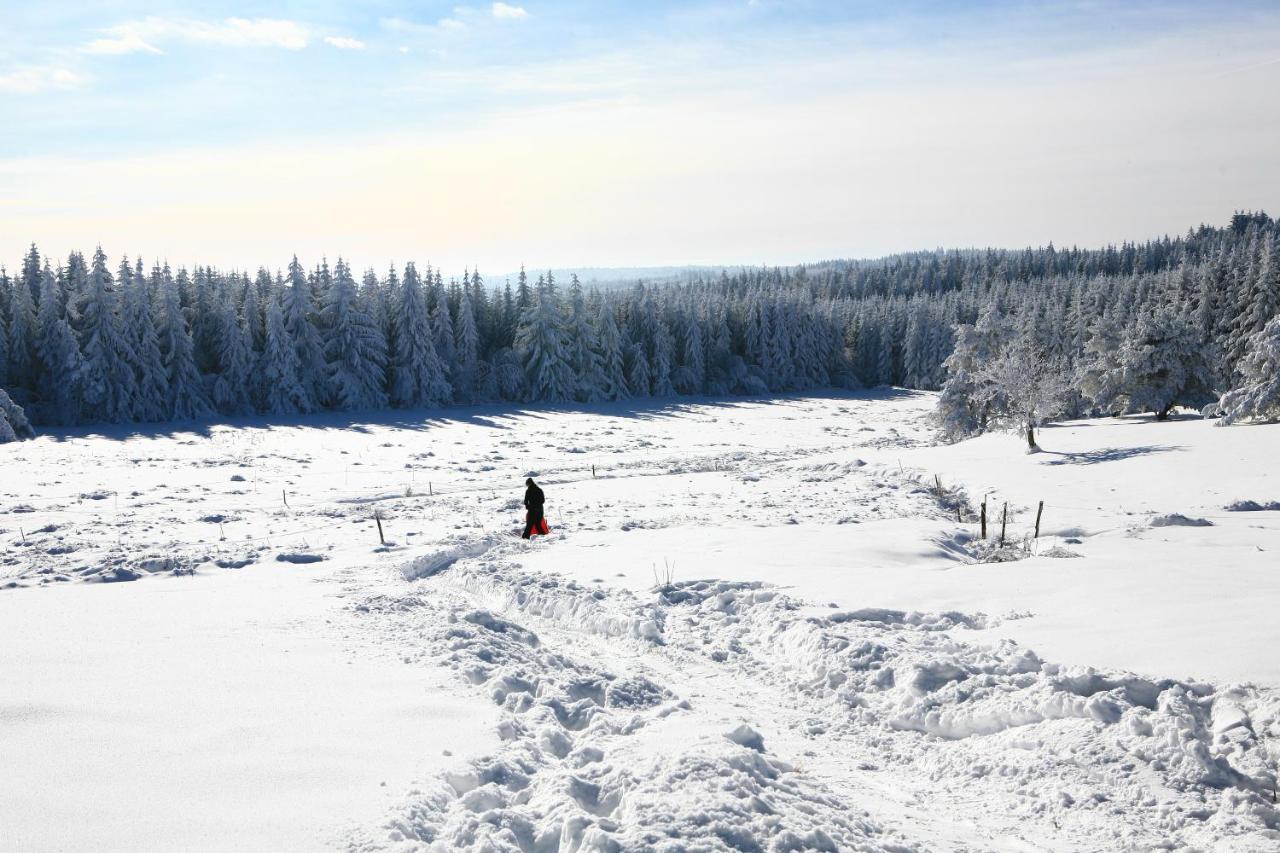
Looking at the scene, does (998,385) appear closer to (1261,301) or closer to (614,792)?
(1261,301)

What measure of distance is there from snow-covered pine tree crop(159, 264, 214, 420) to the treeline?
13 cm

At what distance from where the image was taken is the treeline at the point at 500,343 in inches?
1620

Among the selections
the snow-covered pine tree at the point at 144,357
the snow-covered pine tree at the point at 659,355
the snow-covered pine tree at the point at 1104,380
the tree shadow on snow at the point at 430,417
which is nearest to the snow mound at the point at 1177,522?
the snow-covered pine tree at the point at 1104,380

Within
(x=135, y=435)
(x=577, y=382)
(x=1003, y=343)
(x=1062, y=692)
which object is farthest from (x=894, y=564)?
(x=577, y=382)

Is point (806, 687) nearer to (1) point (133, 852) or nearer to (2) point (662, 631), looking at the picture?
(2) point (662, 631)

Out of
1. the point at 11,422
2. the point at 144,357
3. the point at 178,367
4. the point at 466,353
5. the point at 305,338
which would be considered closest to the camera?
the point at 11,422

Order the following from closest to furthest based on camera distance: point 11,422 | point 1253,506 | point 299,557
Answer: point 299,557, point 1253,506, point 11,422

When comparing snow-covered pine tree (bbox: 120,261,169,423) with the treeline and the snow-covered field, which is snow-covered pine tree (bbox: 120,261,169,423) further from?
the snow-covered field

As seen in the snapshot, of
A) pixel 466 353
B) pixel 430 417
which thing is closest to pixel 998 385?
pixel 430 417

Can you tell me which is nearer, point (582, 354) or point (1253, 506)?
point (1253, 506)

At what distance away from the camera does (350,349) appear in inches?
2371

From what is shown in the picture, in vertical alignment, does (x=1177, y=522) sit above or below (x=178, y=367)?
below

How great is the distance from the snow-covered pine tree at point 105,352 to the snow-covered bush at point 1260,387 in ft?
196

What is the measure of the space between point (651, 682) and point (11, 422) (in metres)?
47.9
